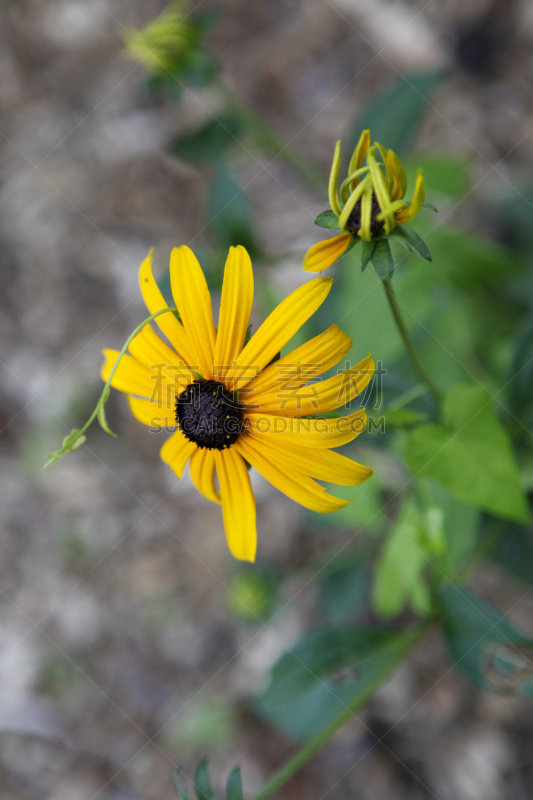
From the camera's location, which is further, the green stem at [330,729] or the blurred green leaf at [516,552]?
the blurred green leaf at [516,552]

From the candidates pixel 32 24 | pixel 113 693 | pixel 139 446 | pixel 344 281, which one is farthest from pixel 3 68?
pixel 113 693

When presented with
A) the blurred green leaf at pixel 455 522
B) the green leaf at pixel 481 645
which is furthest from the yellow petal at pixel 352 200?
the green leaf at pixel 481 645

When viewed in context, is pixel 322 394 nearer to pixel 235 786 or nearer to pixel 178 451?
pixel 178 451

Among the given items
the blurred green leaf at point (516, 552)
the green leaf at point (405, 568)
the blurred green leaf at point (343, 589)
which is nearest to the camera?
the green leaf at point (405, 568)

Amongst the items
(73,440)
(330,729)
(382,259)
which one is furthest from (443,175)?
(330,729)

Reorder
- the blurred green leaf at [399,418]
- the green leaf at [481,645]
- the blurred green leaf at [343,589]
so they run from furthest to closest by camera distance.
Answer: the blurred green leaf at [343,589]
the green leaf at [481,645]
the blurred green leaf at [399,418]

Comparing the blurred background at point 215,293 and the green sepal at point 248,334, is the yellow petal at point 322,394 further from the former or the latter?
the blurred background at point 215,293

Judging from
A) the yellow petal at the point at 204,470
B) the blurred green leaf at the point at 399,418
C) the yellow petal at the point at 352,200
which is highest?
the yellow petal at the point at 352,200
